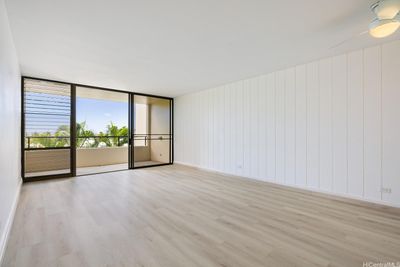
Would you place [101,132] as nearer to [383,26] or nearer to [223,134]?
[223,134]

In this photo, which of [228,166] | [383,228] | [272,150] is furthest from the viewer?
[228,166]

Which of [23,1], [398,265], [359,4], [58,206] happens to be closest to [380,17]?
[359,4]

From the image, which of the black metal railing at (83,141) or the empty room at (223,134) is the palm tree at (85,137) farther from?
the empty room at (223,134)

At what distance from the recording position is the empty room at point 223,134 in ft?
6.18

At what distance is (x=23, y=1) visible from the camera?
188 cm

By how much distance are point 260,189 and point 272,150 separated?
36.8 inches

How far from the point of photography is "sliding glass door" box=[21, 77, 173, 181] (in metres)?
4.49

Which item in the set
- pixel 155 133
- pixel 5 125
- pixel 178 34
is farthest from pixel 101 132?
pixel 178 34

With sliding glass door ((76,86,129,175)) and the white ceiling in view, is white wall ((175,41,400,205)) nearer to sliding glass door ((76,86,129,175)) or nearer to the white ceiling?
the white ceiling

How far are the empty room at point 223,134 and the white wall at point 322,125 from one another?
22 millimetres

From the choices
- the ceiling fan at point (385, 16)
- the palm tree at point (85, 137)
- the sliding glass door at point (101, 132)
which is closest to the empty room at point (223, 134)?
the ceiling fan at point (385, 16)

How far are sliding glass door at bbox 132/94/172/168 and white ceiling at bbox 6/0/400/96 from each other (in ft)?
10.9

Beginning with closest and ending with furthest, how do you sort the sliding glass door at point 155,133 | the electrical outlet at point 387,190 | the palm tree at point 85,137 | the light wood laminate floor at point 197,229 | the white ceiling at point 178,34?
the light wood laminate floor at point 197,229 < the white ceiling at point 178,34 < the electrical outlet at point 387,190 < the palm tree at point 85,137 < the sliding glass door at point 155,133

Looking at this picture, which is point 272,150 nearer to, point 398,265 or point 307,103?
point 307,103
